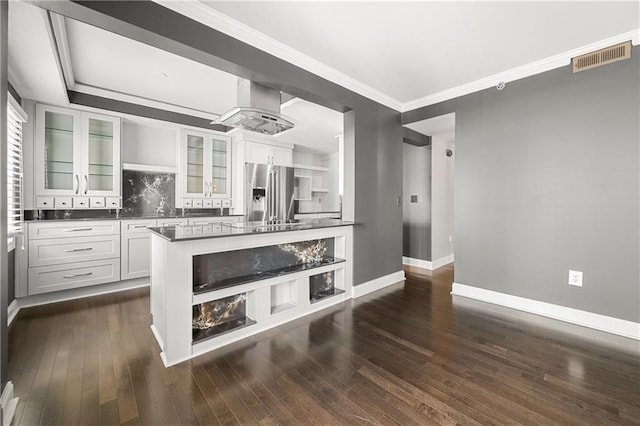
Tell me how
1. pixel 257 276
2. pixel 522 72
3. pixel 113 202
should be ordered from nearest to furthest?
1. pixel 257 276
2. pixel 522 72
3. pixel 113 202

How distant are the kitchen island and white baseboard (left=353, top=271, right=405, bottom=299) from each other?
127 mm

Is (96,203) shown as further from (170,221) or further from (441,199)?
(441,199)

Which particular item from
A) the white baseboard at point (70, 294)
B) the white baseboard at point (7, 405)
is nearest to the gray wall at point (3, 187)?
the white baseboard at point (7, 405)

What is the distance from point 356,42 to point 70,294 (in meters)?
4.30

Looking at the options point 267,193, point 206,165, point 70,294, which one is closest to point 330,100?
point 267,193

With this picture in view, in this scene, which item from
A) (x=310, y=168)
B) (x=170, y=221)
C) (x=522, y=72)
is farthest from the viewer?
(x=310, y=168)

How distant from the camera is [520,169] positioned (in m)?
2.97

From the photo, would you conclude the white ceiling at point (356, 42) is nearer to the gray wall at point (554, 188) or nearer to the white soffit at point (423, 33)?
the white soffit at point (423, 33)

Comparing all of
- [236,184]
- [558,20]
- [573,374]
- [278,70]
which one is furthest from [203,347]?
[558,20]

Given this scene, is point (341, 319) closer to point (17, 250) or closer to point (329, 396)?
point (329, 396)

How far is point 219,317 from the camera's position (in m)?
2.33

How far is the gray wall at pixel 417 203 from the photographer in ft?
15.6

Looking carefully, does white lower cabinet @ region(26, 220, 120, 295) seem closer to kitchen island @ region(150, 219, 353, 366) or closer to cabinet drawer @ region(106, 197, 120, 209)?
cabinet drawer @ region(106, 197, 120, 209)

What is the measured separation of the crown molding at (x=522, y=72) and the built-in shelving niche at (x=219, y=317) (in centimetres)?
340
